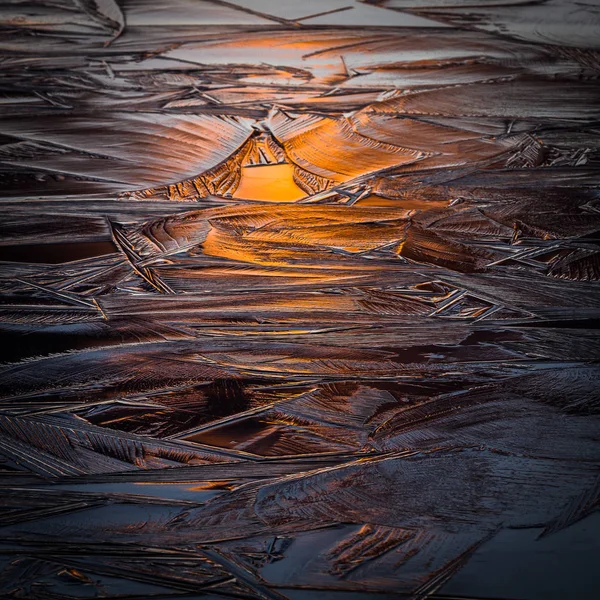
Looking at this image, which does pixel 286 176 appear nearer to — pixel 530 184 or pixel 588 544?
pixel 530 184

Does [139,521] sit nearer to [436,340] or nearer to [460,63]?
[436,340]

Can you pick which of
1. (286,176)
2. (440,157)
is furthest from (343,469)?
(440,157)

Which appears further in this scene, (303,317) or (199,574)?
(303,317)

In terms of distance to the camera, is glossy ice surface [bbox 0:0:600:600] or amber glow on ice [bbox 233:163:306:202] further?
amber glow on ice [bbox 233:163:306:202]

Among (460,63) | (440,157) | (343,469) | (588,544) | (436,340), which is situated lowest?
(588,544)

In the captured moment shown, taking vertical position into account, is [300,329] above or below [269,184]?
below

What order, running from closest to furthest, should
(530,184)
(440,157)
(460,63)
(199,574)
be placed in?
(199,574)
(530,184)
(440,157)
(460,63)

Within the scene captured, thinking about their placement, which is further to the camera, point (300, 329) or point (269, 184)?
point (269, 184)

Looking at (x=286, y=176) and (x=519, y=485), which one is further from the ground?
(x=286, y=176)

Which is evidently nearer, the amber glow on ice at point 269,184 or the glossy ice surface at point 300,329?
the glossy ice surface at point 300,329

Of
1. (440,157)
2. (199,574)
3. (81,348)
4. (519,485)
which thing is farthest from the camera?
(440,157)
